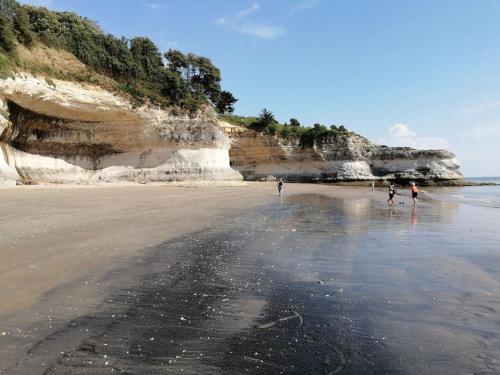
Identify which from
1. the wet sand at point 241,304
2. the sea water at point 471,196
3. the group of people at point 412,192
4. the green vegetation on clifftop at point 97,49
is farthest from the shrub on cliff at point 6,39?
the sea water at point 471,196

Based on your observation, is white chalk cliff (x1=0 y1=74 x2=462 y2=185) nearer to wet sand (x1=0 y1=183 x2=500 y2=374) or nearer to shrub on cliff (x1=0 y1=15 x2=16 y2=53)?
shrub on cliff (x1=0 y1=15 x2=16 y2=53)

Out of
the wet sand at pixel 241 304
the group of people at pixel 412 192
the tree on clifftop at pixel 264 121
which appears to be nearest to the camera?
the wet sand at pixel 241 304

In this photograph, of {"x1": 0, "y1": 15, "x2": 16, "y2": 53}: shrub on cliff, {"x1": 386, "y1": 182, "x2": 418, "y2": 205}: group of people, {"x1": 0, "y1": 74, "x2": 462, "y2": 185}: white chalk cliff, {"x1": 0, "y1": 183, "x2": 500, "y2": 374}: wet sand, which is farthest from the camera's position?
{"x1": 0, "y1": 74, "x2": 462, "y2": 185}: white chalk cliff

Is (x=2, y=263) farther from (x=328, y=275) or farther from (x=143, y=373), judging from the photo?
(x=328, y=275)

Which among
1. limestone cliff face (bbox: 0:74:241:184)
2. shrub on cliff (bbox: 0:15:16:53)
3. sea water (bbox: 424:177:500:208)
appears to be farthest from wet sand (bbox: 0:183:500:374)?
shrub on cliff (bbox: 0:15:16:53)

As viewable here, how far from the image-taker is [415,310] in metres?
4.43

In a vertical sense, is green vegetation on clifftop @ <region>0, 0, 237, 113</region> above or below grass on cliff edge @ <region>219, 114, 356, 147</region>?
above

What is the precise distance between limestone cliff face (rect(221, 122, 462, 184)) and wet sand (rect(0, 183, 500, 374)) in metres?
44.0

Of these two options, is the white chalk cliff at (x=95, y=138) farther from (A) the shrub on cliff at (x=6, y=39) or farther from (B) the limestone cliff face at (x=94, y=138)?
(A) the shrub on cliff at (x=6, y=39)

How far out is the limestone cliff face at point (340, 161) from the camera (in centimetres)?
5231

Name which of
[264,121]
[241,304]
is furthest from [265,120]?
[241,304]

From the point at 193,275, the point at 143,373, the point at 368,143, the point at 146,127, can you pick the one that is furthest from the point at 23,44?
the point at 368,143

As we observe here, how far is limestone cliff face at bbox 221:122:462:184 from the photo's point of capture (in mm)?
52312

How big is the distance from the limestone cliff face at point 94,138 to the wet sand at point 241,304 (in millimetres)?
21964
